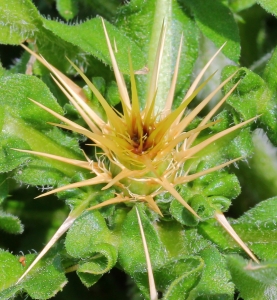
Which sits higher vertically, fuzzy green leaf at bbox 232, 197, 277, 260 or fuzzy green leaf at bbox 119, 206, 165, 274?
fuzzy green leaf at bbox 232, 197, 277, 260

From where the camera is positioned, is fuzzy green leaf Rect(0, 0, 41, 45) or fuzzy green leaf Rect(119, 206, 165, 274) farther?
fuzzy green leaf Rect(0, 0, 41, 45)

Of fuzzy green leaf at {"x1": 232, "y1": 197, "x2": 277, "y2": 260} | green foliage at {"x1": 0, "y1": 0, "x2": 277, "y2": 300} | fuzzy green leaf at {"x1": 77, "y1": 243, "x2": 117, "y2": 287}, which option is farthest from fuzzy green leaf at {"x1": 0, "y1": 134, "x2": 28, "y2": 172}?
fuzzy green leaf at {"x1": 232, "y1": 197, "x2": 277, "y2": 260}

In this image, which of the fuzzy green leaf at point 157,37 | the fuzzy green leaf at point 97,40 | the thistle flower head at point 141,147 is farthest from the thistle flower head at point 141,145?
the fuzzy green leaf at point 157,37

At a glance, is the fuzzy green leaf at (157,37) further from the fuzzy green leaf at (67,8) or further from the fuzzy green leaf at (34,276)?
the fuzzy green leaf at (34,276)

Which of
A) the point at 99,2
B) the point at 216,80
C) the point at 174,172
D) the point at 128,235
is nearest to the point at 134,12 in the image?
the point at 99,2

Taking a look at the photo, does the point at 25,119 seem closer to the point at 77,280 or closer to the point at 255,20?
the point at 77,280

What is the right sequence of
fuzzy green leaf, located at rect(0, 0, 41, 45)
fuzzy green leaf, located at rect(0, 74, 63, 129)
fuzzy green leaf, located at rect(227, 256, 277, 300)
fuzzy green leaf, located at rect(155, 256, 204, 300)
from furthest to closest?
fuzzy green leaf, located at rect(0, 0, 41, 45) → fuzzy green leaf, located at rect(0, 74, 63, 129) → fuzzy green leaf, located at rect(155, 256, 204, 300) → fuzzy green leaf, located at rect(227, 256, 277, 300)

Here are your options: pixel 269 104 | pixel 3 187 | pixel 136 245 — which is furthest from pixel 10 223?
pixel 269 104

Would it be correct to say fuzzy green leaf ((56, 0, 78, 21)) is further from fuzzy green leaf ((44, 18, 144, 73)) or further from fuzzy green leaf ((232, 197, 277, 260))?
fuzzy green leaf ((232, 197, 277, 260))
